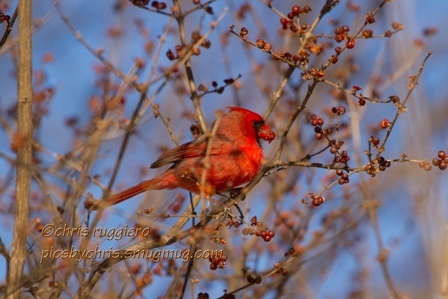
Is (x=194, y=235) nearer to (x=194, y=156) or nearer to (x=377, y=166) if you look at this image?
(x=377, y=166)

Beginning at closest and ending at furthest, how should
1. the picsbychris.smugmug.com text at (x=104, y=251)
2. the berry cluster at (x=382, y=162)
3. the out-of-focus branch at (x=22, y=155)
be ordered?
the out-of-focus branch at (x=22, y=155), the picsbychris.smugmug.com text at (x=104, y=251), the berry cluster at (x=382, y=162)

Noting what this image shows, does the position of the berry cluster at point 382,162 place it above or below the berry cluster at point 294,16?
below

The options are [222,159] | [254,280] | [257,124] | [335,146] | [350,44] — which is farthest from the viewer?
[257,124]

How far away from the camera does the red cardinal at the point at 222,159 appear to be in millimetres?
3848

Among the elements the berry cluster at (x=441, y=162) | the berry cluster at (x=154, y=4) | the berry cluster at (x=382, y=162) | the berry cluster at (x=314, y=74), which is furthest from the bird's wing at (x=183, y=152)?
the berry cluster at (x=441, y=162)

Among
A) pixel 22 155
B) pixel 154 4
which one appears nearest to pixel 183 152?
pixel 154 4

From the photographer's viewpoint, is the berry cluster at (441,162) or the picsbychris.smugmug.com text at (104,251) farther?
the berry cluster at (441,162)

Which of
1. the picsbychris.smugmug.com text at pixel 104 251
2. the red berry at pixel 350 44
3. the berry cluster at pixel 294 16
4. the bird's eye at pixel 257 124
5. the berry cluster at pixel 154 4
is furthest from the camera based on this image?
the bird's eye at pixel 257 124

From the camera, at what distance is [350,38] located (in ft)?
9.93

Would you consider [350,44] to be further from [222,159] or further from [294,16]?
[222,159]

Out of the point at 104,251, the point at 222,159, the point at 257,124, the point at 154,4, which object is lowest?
the point at 104,251

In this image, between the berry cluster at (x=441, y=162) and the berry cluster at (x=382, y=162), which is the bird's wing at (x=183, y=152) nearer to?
the berry cluster at (x=382, y=162)

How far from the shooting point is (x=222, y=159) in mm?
4012

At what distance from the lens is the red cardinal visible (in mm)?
3848
